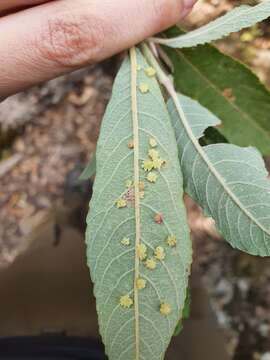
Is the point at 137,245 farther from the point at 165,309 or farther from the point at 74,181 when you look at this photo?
the point at 74,181

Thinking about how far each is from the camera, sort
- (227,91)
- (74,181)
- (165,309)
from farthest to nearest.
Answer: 1. (74,181)
2. (227,91)
3. (165,309)

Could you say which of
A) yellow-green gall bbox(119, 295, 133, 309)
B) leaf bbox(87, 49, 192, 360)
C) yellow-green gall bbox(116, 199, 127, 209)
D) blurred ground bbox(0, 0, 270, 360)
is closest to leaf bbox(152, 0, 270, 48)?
leaf bbox(87, 49, 192, 360)

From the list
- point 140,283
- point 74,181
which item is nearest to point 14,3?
point 140,283

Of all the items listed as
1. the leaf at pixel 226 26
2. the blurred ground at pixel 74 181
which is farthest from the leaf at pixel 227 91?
the blurred ground at pixel 74 181

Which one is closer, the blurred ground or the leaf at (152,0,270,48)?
the leaf at (152,0,270,48)

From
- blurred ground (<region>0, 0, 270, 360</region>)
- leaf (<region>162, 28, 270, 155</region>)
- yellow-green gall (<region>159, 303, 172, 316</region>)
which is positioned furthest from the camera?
blurred ground (<region>0, 0, 270, 360</region>)

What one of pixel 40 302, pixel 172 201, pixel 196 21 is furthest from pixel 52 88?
pixel 172 201

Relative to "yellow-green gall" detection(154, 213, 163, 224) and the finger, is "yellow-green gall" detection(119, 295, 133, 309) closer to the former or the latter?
"yellow-green gall" detection(154, 213, 163, 224)
